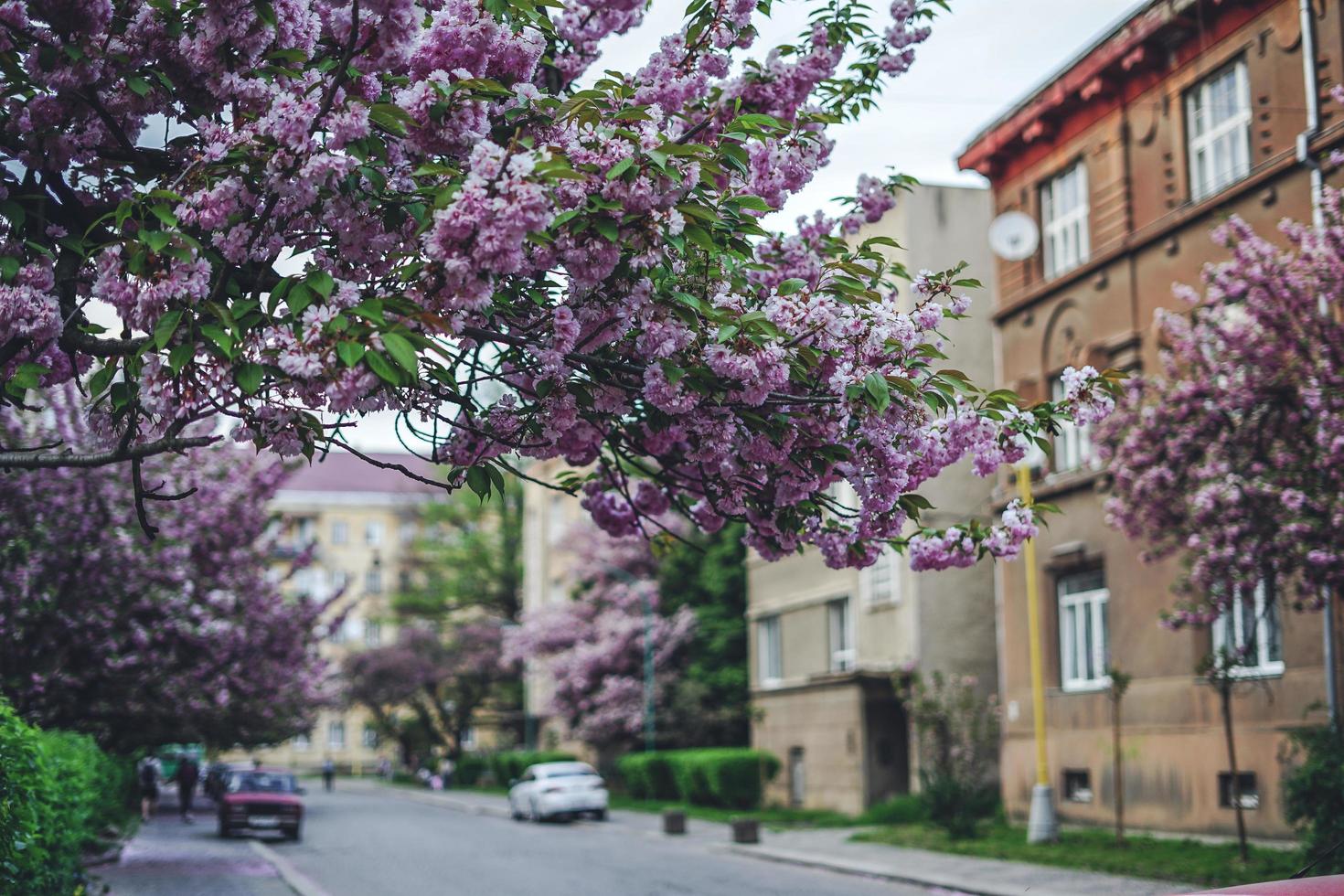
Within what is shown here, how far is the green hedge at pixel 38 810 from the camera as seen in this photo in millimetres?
8555

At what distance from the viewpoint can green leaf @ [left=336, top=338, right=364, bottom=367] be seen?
5.62 m

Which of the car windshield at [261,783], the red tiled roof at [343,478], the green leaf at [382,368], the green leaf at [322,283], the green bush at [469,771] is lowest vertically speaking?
the green bush at [469,771]

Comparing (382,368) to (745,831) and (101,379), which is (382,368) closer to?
(101,379)

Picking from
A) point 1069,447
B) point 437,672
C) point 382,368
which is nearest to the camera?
point 382,368

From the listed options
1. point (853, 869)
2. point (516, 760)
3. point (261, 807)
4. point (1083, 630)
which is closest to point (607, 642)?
point (516, 760)

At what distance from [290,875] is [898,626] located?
1513cm

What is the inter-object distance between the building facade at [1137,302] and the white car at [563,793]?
12.0 metres

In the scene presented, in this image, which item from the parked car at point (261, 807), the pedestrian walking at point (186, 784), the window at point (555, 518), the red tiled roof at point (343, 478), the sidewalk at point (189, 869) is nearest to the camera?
the sidewalk at point (189, 869)

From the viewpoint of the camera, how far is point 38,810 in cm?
1000

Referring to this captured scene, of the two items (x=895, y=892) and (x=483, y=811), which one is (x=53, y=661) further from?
(x=483, y=811)

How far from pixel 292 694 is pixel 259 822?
3.10 metres

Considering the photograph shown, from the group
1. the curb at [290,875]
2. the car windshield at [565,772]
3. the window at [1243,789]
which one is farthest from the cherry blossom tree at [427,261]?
the car windshield at [565,772]

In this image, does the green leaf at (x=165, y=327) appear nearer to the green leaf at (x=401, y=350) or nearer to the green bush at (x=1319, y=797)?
the green leaf at (x=401, y=350)

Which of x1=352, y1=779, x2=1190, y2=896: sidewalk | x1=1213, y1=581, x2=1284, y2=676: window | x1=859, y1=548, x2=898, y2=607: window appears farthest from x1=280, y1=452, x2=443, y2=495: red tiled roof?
x1=1213, y1=581, x2=1284, y2=676: window
